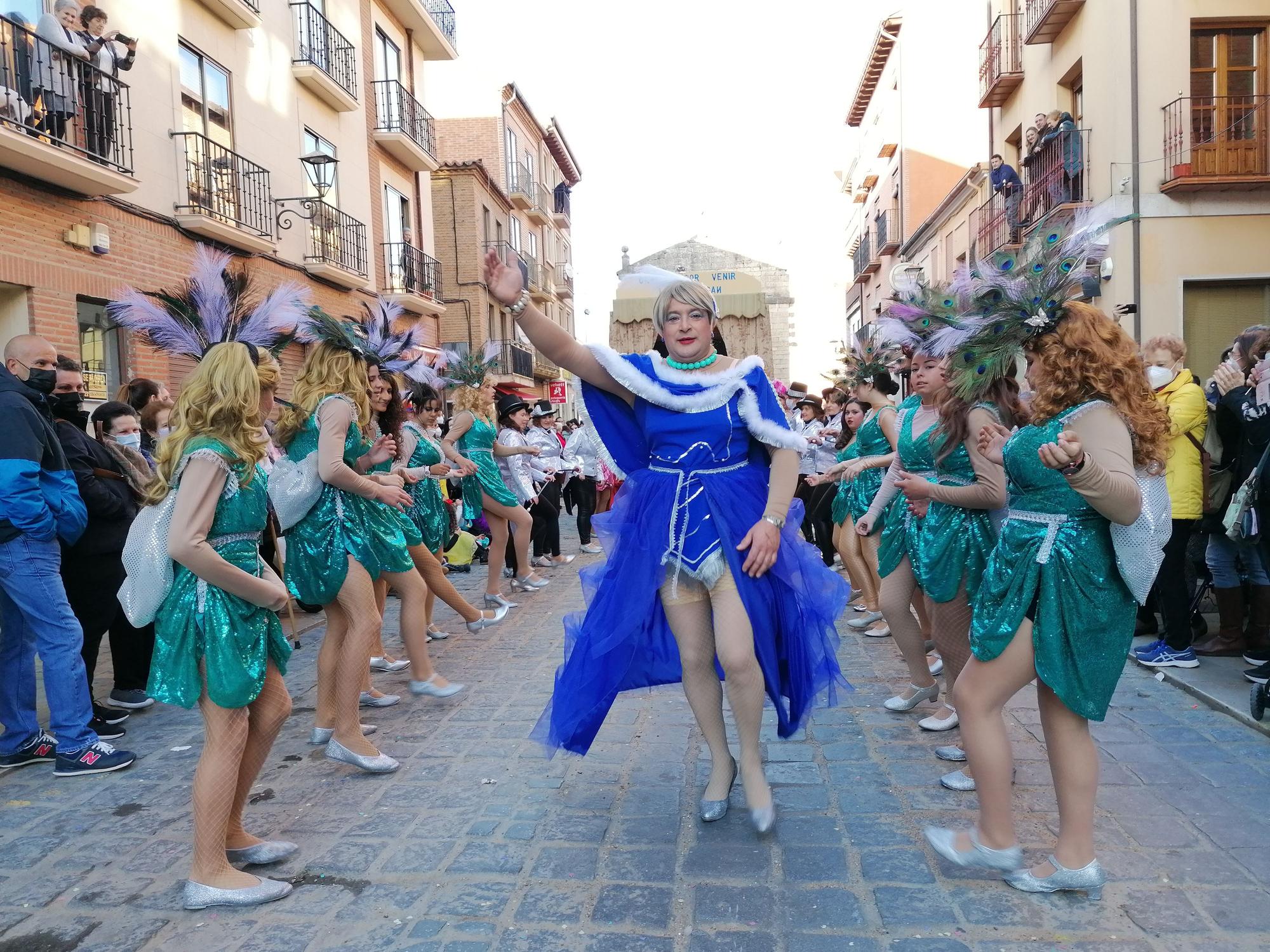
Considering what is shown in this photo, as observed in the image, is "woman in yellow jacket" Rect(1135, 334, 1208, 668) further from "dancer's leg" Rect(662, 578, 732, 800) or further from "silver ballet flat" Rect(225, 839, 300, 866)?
"silver ballet flat" Rect(225, 839, 300, 866)

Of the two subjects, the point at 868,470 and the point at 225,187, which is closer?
the point at 868,470

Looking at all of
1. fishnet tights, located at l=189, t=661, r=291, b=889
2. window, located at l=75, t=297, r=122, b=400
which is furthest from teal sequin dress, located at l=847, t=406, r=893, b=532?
window, located at l=75, t=297, r=122, b=400

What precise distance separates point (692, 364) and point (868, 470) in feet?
12.4

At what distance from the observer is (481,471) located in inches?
356

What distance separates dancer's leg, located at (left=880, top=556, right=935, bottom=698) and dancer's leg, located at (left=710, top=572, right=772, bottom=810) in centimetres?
144

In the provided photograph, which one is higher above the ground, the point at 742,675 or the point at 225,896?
the point at 742,675

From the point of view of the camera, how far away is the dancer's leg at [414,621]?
514cm

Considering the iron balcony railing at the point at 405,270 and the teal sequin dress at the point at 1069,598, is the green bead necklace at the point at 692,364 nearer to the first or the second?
the teal sequin dress at the point at 1069,598

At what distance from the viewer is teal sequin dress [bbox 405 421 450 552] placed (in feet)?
23.1

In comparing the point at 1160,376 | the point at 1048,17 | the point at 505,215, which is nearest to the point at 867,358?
the point at 1160,376

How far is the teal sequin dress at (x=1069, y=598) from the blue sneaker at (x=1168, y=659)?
3.37 metres

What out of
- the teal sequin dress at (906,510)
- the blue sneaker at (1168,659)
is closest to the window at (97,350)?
the teal sequin dress at (906,510)

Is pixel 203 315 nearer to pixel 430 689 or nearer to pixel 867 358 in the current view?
pixel 430 689

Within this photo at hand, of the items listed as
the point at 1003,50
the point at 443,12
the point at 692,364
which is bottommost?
the point at 692,364
